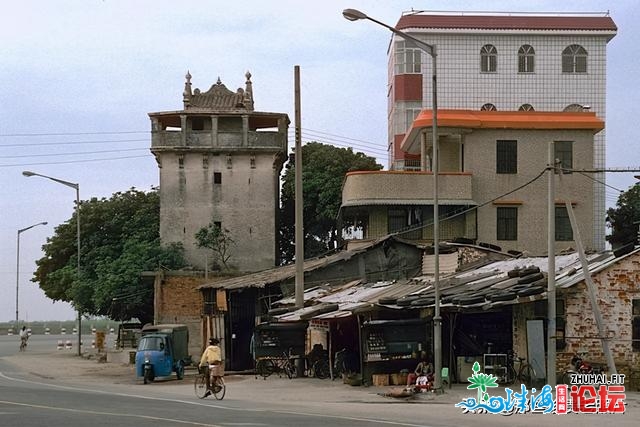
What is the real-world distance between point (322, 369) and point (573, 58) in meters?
35.6

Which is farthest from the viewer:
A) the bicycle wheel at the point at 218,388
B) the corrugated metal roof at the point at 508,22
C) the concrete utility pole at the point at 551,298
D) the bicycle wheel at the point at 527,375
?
the corrugated metal roof at the point at 508,22

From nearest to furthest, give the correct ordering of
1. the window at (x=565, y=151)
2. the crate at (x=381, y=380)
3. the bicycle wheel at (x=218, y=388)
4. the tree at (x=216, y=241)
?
the bicycle wheel at (x=218, y=388), the crate at (x=381, y=380), the window at (x=565, y=151), the tree at (x=216, y=241)

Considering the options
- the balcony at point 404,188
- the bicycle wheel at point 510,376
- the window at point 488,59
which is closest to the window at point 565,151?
the balcony at point 404,188

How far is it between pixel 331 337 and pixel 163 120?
30.7m

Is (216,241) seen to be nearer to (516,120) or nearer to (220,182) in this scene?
(220,182)

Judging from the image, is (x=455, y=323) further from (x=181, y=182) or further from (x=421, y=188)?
(x=181, y=182)

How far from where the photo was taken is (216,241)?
6062 cm

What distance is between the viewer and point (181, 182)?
6222 cm

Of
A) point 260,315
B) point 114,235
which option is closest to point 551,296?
point 260,315

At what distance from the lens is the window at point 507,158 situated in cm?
5038

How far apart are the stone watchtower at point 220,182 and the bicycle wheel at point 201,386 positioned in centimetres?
3104

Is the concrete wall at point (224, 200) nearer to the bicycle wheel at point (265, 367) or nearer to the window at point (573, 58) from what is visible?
the window at point (573, 58)

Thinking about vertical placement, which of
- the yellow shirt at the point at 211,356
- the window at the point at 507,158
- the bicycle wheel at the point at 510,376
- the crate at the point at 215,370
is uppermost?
the window at the point at 507,158

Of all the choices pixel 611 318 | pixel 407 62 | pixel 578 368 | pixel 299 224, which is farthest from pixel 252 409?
pixel 407 62
